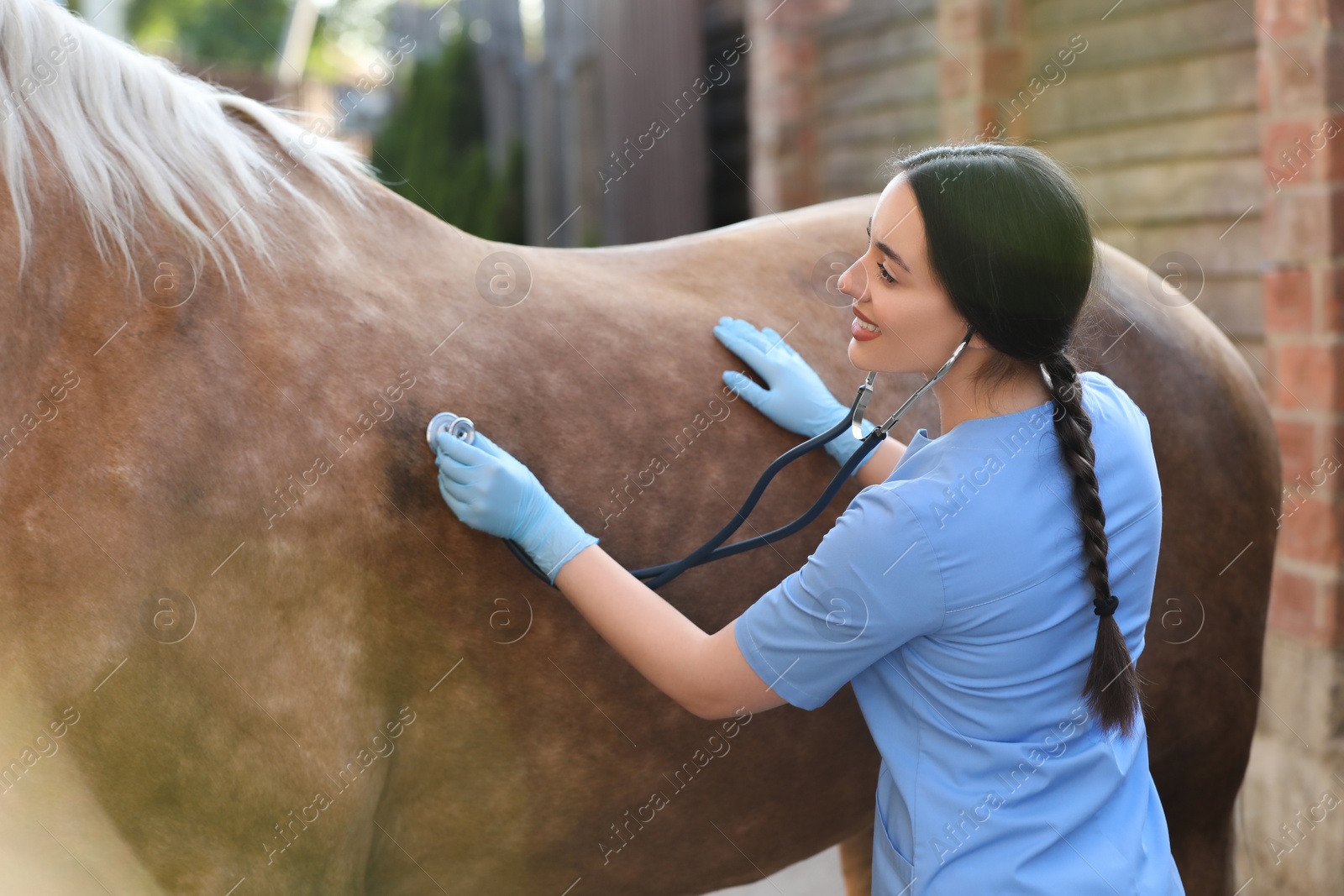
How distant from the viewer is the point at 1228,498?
2053 millimetres

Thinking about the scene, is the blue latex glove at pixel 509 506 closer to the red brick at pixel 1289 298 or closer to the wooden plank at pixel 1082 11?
the red brick at pixel 1289 298

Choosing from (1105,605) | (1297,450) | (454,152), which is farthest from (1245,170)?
(454,152)

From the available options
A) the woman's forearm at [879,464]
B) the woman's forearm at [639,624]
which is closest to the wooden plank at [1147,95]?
the woman's forearm at [879,464]

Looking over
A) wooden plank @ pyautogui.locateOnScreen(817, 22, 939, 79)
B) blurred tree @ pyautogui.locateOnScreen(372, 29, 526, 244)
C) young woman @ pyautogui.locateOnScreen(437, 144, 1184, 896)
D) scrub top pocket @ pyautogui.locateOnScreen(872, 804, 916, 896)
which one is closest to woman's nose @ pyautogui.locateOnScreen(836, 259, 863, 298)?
young woman @ pyautogui.locateOnScreen(437, 144, 1184, 896)

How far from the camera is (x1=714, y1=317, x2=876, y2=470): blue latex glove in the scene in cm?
168

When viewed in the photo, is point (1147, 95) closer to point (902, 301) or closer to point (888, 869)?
point (902, 301)

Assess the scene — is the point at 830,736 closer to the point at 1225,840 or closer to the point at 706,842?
the point at 706,842

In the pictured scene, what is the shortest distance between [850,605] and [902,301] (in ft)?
1.21

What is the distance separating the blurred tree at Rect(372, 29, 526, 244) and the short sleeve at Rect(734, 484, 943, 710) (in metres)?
8.08

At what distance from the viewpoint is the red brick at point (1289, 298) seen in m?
2.67

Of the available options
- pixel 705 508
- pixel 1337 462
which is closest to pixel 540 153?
pixel 1337 462

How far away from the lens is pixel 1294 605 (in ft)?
9.16

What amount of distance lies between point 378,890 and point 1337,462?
7.90 ft

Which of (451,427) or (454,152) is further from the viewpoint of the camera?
(454,152)
